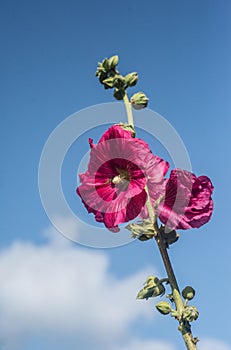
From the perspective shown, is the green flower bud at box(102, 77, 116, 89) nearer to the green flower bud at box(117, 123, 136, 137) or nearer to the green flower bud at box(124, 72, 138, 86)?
the green flower bud at box(124, 72, 138, 86)

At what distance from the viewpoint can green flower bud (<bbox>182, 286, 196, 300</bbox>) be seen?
Result: 5.42ft

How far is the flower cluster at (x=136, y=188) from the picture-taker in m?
1.75

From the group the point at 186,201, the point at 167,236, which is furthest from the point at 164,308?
the point at 186,201

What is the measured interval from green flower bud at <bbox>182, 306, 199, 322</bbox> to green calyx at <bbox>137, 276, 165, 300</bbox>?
0.19 metres

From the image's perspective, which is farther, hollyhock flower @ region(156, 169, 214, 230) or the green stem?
hollyhock flower @ region(156, 169, 214, 230)

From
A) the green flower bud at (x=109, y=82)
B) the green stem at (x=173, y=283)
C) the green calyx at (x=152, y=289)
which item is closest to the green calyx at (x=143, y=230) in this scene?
the green stem at (x=173, y=283)

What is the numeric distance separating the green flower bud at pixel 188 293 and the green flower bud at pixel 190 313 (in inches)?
4.2

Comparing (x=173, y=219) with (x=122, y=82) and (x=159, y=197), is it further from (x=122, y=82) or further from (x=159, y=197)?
(x=122, y=82)

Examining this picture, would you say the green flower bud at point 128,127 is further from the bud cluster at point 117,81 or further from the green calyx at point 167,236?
the green calyx at point 167,236

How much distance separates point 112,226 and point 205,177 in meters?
0.45

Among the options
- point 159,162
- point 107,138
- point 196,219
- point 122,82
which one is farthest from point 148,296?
point 122,82

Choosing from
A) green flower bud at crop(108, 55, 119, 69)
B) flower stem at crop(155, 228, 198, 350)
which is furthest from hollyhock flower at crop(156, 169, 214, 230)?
green flower bud at crop(108, 55, 119, 69)

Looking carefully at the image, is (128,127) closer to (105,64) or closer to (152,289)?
(105,64)

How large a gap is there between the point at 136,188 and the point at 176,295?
0.48 metres
